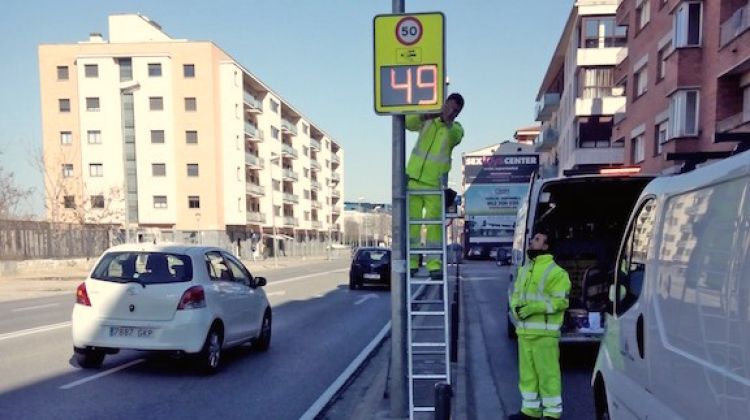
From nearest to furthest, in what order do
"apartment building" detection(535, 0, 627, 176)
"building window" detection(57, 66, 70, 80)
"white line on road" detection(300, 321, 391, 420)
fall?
"white line on road" detection(300, 321, 391, 420)
"apartment building" detection(535, 0, 627, 176)
"building window" detection(57, 66, 70, 80)

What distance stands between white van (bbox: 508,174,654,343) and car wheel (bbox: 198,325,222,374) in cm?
432

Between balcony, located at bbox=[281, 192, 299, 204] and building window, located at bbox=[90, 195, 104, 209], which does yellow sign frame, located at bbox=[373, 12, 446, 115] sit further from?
balcony, located at bbox=[281, 192, 299, 204]

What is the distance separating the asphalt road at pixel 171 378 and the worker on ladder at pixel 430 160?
2.31 meters

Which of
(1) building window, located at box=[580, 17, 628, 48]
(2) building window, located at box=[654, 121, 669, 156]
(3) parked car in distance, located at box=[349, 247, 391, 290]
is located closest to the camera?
(3) parked car in distance, located at box=[349, 247, 391, 290]

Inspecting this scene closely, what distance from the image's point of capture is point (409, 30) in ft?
14.7

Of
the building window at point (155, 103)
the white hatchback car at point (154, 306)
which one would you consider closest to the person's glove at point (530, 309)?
the white hatchback car at point (154, 306)

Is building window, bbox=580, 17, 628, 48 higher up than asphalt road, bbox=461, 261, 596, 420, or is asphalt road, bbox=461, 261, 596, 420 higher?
building window, bbox=580, 17, 628, 48

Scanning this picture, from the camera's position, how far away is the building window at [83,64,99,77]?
49188 millimetres

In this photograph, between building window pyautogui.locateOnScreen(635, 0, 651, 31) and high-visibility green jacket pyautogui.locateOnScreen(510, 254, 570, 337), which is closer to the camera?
high-visibility green jacket pyautogui.locateOnScreen(510, 254, 570, 337)

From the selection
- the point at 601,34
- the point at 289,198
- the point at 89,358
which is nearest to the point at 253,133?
the point at 289,198

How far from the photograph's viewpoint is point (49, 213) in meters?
36.9

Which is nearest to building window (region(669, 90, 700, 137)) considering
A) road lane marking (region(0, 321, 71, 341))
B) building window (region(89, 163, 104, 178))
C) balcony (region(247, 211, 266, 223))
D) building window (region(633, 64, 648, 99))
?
building window (region(633, 64, 648, 99))

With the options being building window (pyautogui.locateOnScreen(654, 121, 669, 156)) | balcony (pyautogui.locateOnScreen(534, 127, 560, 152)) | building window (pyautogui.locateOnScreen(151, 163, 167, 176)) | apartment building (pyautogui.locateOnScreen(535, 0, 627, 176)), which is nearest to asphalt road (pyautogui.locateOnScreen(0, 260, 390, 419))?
building window (pyautogui.locateOnScreen(654, 121, 669, 156))

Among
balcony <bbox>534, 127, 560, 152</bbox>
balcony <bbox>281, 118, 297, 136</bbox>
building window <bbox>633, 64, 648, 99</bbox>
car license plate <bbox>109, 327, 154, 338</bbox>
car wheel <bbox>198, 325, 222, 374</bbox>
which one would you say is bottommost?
car wheel <bbox>198, 325, 222, 374</bbox>
